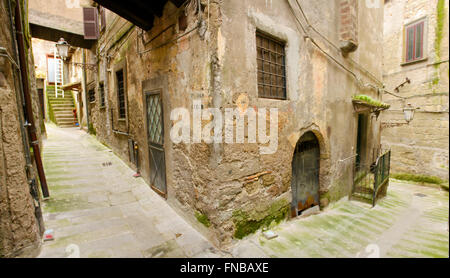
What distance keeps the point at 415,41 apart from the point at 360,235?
398 inches

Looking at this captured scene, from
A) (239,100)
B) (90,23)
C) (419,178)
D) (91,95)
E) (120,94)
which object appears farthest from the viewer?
(91,95)

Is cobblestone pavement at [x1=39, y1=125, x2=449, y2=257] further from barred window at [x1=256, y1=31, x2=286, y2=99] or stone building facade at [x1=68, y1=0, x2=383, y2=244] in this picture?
barred window at [x1=256, y1=31, x2=286, y2=99]

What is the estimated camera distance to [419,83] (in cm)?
958

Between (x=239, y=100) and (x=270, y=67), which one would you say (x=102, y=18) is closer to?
(x=270, y=67)

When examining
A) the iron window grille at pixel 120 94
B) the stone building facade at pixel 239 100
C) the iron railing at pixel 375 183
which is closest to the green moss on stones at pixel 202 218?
the stone building facade at pixel 239 100

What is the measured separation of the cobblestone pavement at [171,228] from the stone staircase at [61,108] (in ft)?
33.7

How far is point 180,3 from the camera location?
3449mm

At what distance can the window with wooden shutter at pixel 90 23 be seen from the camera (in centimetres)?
828

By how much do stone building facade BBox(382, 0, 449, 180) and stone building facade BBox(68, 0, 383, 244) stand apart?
4.93 m

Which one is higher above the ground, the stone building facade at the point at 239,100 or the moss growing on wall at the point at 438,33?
the moss growing on wall at the point at 438,33

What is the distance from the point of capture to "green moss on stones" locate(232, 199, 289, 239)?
337 cm

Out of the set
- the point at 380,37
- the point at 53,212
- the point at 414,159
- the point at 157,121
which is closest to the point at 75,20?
the point at 157,121

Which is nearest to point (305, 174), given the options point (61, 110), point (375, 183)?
point (375, 183)

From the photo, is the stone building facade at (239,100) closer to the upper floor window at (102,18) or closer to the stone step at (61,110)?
the upper floor window at (102,18)
